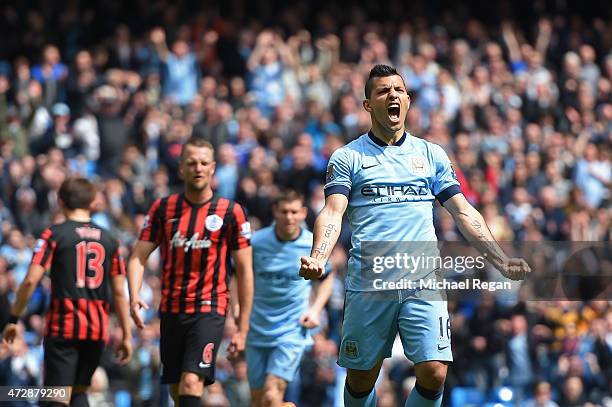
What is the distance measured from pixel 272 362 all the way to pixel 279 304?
530 mm

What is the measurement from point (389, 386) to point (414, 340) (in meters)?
7.19

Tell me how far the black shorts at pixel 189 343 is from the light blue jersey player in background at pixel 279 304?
153 cm

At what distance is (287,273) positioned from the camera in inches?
436

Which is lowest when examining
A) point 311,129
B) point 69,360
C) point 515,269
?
point 69,360

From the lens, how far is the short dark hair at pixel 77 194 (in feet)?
32.7

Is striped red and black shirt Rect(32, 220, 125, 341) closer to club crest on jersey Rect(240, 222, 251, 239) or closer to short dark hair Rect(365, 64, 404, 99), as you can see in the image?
club crest on jersey Rect(240, 222, 251, 239)

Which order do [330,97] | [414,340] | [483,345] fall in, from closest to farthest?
[414,340], [483,345], [330,97]

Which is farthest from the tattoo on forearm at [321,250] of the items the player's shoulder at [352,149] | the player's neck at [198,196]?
the player's neck at [198,196]

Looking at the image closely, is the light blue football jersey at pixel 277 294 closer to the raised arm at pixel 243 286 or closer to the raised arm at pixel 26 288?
the raised arm at pixel 243 286

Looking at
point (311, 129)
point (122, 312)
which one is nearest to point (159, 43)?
point (311, 129)

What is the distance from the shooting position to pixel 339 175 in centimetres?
816

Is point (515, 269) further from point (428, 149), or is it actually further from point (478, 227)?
point (428, 149)

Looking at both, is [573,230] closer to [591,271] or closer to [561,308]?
[561,308]

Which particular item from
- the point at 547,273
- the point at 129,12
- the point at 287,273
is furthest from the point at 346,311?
the point at 129,12
